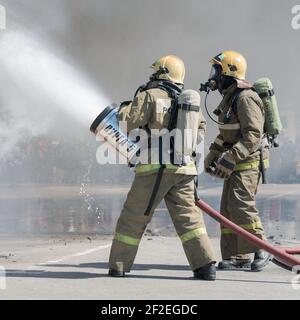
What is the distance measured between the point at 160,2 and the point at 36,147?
12.4 feet

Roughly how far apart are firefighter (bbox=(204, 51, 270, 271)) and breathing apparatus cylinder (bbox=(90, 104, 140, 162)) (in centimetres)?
59

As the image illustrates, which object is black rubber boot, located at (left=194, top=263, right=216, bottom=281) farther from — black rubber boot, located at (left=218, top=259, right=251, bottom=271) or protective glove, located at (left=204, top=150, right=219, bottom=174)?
protective glove, located at (left=204, top=150, right=219, bottom=174)

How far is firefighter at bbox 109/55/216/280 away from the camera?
4809mm

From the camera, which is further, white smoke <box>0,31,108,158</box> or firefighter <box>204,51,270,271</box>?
white smoke <box>0,31,108,158</box>

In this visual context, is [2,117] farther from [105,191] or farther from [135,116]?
[135,116]

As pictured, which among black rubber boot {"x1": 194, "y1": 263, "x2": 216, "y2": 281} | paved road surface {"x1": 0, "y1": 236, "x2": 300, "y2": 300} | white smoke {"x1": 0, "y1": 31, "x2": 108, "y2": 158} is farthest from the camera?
white smoke {"x1": 0, "y1": 31, "x2": 108, "y2": 158}

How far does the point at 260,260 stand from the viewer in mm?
5301

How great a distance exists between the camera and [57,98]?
6590 mm

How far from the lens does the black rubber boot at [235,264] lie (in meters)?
5.41

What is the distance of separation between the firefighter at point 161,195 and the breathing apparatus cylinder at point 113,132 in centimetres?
5

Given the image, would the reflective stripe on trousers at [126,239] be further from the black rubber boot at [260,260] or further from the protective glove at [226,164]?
the black rubber boot at [260,260]

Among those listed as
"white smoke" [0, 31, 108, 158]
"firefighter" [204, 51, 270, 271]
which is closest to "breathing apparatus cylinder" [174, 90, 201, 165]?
"firefighter" [204, 51, 270, 271]
